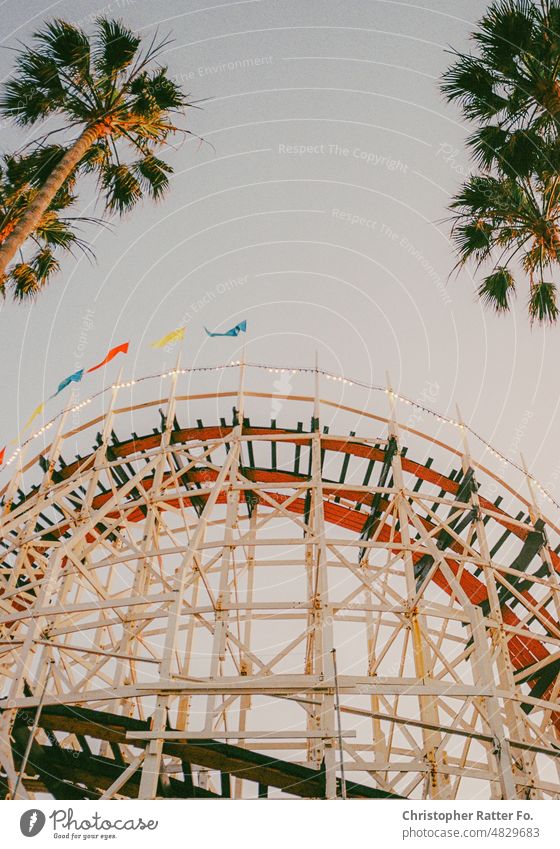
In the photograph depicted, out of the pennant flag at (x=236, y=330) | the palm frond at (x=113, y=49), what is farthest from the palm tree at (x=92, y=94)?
the pennant flag at (x=236, y=330)

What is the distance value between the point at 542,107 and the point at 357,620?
904cm

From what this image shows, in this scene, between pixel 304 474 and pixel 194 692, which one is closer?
pixel 194 692

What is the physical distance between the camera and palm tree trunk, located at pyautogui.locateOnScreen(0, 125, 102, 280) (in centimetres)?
740

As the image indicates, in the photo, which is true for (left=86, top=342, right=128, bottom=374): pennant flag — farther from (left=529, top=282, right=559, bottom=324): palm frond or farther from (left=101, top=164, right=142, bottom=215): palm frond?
(left=529, top=282, right=559, bottom=324): palm frond

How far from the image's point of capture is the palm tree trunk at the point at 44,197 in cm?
740

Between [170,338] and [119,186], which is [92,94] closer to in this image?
[119,186]

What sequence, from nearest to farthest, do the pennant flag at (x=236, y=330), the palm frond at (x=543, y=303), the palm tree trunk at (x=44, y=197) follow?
the palm tree trunk at (x=44, y=197) < the palm frond at (x=543, y=303) < the pennant flag at (x=236, y=330)

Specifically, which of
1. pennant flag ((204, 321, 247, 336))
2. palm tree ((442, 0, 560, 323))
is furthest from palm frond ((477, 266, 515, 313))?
pennant flag ((204, 321, 247, 336))

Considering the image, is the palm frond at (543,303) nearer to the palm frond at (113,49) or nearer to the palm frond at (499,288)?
the palm frond at (499,288)
